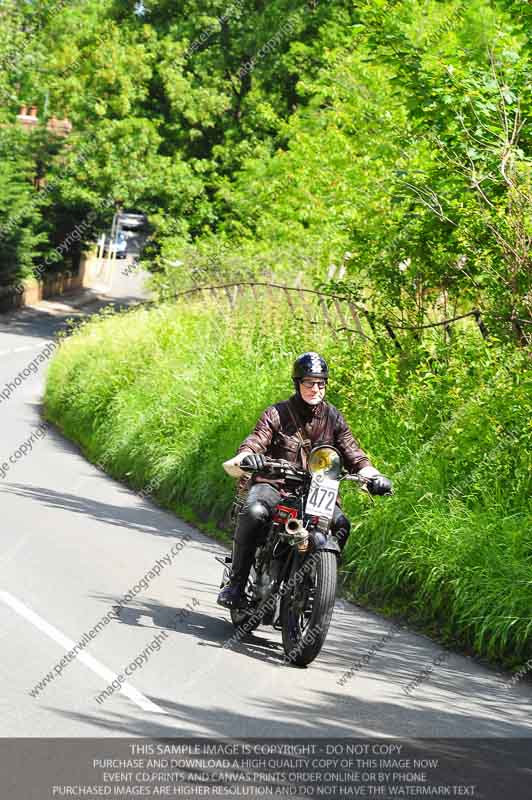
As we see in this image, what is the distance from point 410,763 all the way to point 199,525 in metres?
8.28

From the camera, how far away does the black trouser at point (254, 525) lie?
28.0 feet

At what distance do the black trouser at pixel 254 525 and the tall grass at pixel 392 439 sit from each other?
1.32 meters

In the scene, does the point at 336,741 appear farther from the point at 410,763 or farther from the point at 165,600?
the point at 165,600

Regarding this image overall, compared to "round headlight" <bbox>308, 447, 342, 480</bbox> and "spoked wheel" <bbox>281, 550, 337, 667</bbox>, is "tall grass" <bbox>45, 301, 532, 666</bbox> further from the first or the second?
"round headlight" <bbox>308, 447, 342, 480</bbox>

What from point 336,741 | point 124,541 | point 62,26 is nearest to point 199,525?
point 124,541

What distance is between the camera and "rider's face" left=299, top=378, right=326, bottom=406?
8820 mm

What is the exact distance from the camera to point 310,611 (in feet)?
27.3

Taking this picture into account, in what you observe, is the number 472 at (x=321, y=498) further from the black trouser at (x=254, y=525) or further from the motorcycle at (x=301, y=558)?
the black trouser at (x=254, y=525)

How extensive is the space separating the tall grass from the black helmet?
193cm

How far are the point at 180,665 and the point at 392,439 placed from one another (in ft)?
16.8

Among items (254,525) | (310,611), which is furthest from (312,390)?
(310,611)

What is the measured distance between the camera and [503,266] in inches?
472

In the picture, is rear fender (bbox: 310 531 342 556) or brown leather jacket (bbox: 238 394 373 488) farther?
brown leather jacket (bbox: 238 394 373 488)

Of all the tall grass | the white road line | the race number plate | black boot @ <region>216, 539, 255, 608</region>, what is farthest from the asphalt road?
the race number plate
